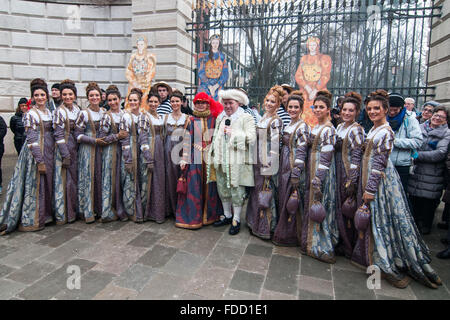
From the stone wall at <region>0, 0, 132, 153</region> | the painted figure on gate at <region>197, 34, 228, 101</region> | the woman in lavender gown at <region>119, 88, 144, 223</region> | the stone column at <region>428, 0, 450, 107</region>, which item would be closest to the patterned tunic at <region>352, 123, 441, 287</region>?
the woman in lavender gown at <region>119, 88, 144, 223</region>

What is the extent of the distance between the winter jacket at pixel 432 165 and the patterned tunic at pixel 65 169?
5.09 metres

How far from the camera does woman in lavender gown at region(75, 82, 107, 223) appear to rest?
4.46 meters

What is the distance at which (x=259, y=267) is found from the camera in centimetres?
333

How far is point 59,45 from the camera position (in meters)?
9.32

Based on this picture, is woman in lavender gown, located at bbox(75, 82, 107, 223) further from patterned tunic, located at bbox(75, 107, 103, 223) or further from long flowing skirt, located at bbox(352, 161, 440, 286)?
long flowing skirt, located at bbox(352, 161, 440, 286)

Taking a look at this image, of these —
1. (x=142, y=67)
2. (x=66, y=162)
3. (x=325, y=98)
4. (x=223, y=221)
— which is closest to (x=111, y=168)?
(x=66, y=162)

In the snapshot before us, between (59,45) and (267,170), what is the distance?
872 cm

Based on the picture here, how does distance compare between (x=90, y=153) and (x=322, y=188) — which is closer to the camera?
(x=322, y=188)

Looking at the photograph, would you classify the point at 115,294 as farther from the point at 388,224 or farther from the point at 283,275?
the point at 388,224

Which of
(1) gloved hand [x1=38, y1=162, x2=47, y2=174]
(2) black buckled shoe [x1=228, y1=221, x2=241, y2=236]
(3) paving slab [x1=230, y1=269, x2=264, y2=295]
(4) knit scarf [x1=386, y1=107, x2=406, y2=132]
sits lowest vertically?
(3) paving slab [x1=230, y1=269, x2=264, y2=295]

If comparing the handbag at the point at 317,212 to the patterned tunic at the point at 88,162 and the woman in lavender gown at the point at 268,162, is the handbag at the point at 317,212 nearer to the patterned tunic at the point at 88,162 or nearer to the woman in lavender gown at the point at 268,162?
the woman in lavender gown at the point at 268,162

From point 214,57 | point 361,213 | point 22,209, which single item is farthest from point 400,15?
point 22,209

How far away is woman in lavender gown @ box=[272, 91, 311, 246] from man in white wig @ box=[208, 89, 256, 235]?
0.48 metres

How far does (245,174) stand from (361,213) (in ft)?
5.25
